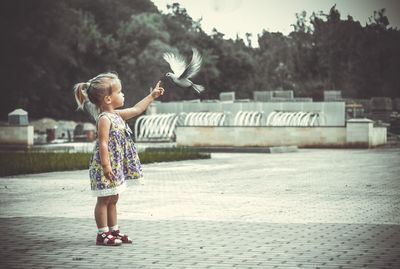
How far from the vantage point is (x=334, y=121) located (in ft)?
130

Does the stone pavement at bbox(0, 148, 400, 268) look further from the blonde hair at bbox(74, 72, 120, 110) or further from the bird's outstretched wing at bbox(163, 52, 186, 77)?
the bird's outstretched wing at bbox(163, 52, 186, 77)

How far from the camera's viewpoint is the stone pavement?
683 cm

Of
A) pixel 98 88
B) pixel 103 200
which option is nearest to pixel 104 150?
pixel 103 200

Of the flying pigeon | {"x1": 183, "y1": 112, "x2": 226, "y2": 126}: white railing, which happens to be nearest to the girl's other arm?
the flying pigeon

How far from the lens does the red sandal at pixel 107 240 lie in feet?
24.8

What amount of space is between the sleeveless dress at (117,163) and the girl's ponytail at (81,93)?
0.31m

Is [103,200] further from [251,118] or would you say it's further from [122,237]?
[251,118]

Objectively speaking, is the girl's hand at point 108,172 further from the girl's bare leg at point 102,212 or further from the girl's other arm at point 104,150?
the girl's bare leg at point 102,212

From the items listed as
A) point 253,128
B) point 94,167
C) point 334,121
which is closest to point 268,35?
point 334,121

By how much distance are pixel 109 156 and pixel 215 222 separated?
200 centimetres

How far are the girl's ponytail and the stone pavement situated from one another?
1297mm

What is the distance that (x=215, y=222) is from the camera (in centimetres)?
934

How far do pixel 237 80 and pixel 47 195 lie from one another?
6253 cm

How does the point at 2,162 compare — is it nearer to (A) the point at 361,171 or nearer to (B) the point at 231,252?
(A) the point at 361,171
